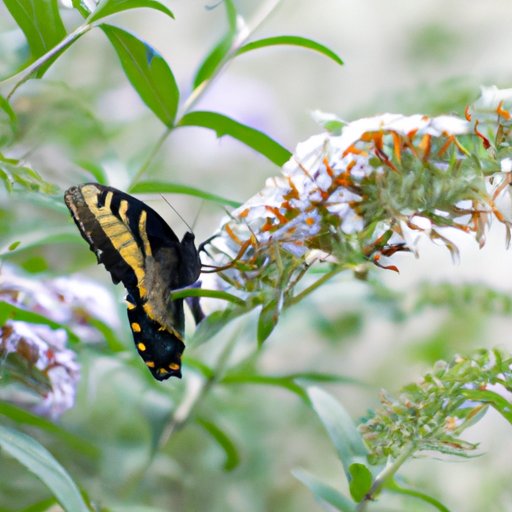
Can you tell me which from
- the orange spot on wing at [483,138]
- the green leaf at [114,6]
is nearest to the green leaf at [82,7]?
the green leaf at [114,6]

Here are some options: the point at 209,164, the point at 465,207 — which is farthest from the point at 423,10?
the point at 465,207

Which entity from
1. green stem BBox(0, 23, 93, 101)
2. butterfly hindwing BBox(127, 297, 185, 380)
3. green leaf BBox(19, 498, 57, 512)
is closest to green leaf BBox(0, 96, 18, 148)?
green stem BBox(0, 23, 93, 101)

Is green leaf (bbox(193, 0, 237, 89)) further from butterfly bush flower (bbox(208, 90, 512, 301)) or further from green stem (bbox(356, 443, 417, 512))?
green stem (bbox(356, 443, 417, 512))

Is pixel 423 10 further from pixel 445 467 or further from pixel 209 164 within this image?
pixel 445 467

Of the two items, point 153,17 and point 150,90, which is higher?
point 153,17

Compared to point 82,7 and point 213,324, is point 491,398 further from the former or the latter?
point 82,7

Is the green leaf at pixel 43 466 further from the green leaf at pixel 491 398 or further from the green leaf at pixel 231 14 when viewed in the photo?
the green leaf at pixel 231 14
